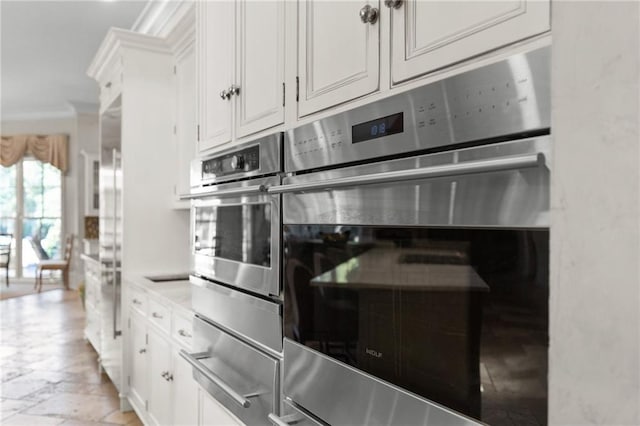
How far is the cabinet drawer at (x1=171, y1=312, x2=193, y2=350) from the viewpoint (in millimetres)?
2168

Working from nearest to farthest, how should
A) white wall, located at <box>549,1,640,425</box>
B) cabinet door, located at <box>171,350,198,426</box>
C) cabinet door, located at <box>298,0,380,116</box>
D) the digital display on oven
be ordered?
white wall, located at <box>549,1,640,425</box> → the digital display on oven → cabinet door, located at <box>298,0,380,116</box> → cabinet door, located at <box>171,350,198,426</box>

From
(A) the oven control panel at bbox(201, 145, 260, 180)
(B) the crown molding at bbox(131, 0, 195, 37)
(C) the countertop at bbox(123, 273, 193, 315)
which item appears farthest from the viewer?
(B) the crown molding at bbox(131, 0, 195, 37)

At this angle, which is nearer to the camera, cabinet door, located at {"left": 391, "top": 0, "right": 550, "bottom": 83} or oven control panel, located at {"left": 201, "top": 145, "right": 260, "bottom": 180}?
cabinet door, located at {"left": 391, "top": 0, "right": 550, "bottom": 83}

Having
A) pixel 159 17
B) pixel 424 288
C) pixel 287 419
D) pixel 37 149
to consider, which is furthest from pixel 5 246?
pixel 424 288

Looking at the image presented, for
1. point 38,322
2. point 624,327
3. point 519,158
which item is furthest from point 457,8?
point 38,322

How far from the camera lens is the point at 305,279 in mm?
1296

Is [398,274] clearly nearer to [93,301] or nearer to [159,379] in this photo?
[159,379]

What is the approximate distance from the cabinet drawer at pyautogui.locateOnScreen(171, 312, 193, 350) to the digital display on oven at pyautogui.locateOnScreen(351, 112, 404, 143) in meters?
1.39

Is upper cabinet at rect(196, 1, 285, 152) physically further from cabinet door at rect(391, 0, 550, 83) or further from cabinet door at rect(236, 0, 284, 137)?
cabinet door at rect(391, 0, 550, 83)

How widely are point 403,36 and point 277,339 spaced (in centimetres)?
91

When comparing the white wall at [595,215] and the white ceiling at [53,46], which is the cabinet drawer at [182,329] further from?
the white ceiling at [53,46]

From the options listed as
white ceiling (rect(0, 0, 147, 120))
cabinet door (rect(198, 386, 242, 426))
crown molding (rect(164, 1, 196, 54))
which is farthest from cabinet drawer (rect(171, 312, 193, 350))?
white ceiling (rect(0, 0, 147, 120))

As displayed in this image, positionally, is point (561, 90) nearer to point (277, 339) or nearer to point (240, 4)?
point (277, 339)

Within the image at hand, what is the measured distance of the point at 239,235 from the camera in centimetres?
167
